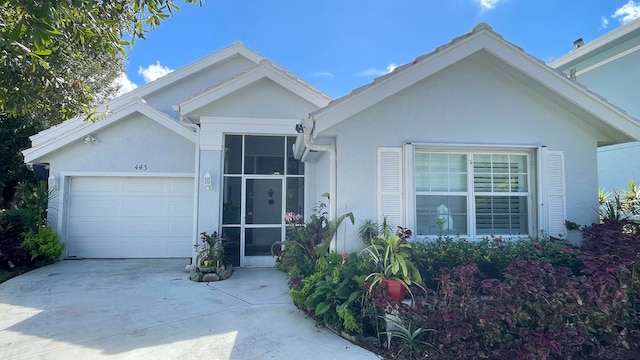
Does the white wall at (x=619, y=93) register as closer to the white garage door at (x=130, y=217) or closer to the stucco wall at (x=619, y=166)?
the stucco wall at (x=619, y=166)

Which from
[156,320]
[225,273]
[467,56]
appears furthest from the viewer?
[225,273]

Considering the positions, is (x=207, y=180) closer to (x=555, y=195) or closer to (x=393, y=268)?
(x=393, y=268)

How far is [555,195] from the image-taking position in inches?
288

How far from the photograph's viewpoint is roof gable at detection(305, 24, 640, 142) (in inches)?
264

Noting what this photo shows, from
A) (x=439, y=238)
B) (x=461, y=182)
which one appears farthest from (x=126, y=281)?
(x=461, y=182)

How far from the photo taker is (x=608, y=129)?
7355 millimetres

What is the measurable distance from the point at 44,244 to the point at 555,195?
45.3ft

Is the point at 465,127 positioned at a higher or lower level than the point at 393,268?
higher

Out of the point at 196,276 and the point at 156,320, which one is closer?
the point at 156,320

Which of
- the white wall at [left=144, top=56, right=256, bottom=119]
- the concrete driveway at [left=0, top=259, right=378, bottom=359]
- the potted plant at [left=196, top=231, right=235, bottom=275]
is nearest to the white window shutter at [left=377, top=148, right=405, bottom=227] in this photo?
the concrete driveway at [left=0, top=259, right=378, bottom=359]

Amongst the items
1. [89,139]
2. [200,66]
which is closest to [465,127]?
[200,66]

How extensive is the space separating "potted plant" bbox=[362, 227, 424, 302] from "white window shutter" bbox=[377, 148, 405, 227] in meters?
0.70

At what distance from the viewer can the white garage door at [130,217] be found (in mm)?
11891

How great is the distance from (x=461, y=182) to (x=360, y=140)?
7.73 feet
